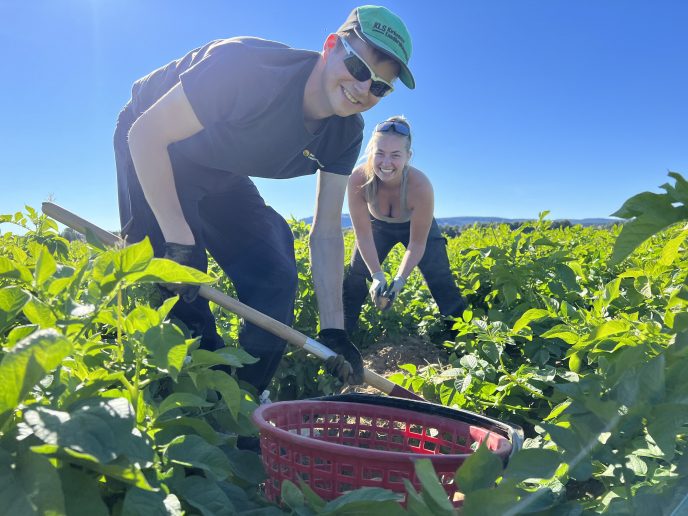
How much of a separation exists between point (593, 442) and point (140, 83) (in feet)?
8.90

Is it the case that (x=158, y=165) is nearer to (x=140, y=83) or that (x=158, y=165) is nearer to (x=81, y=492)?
(x=140, y=83)

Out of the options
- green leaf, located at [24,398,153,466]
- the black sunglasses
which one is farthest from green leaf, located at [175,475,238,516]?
the black sunglasses

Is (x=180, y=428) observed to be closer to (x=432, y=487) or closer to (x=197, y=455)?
(x=197, y=455)

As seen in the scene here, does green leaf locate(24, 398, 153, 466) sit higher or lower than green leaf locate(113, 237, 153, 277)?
lower

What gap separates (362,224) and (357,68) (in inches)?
83.1

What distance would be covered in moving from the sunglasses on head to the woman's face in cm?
189

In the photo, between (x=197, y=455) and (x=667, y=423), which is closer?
(x=667, y=423)

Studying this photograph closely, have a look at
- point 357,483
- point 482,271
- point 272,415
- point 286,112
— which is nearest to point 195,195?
point 286,112

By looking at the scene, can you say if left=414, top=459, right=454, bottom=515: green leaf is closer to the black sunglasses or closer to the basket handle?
the basket handle

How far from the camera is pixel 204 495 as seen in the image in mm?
1015

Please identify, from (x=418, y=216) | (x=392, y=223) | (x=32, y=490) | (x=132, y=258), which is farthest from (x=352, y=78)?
(x=392, y=223)

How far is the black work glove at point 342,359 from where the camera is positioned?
8.31 feet

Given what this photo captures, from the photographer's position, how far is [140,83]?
2918 millimetres

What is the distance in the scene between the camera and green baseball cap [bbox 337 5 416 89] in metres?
2.37
